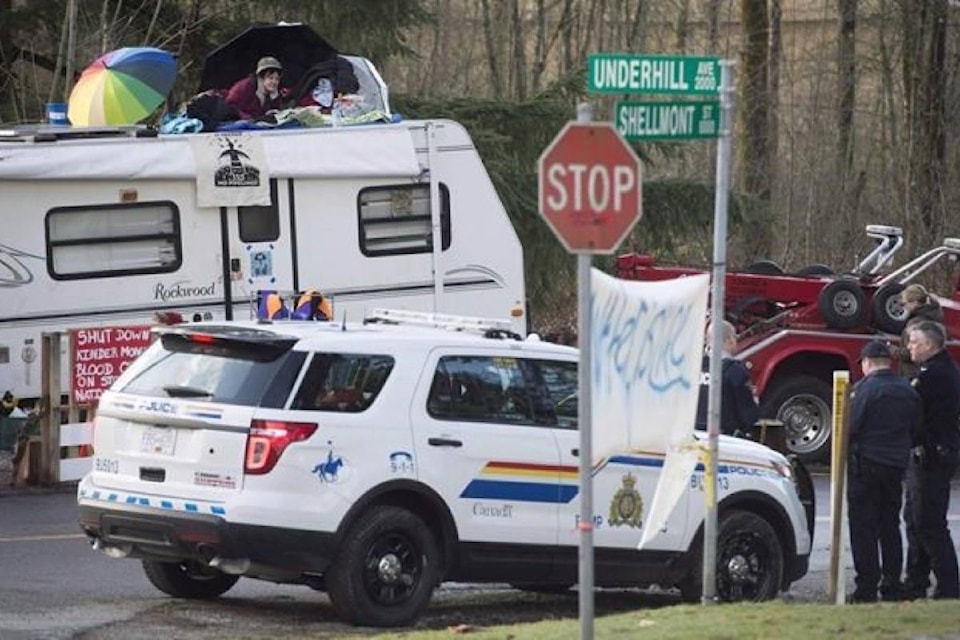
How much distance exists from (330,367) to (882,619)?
3196 millimetres

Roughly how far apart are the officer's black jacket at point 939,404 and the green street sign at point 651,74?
3.22 metres

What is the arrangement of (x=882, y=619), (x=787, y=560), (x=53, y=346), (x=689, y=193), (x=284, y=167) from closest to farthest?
1. (x=882, y=619)
2. (x=787, y=560)
3. (x=53, y=346)
4. (x=284, y=167)
5. (x=689, y=193)

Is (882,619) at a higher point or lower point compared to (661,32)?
lower

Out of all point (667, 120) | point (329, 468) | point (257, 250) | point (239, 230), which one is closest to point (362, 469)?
point (329, 468)

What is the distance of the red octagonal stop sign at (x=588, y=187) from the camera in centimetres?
868

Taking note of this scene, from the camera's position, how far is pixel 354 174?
61.5 ft

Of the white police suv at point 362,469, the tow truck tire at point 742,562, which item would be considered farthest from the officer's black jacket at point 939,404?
the white police suv at point 362,469

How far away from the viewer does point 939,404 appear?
12609 mm

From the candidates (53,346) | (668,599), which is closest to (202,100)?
(53,346)

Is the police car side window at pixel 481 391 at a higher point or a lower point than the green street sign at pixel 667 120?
lower

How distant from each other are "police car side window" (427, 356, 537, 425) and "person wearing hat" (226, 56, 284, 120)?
8442mm

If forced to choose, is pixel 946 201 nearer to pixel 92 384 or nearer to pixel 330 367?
pixel 92 384

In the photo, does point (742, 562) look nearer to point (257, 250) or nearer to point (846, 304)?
point (257, 250)

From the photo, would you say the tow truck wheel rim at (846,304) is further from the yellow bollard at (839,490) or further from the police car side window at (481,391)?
the police car side window at (481,391)
